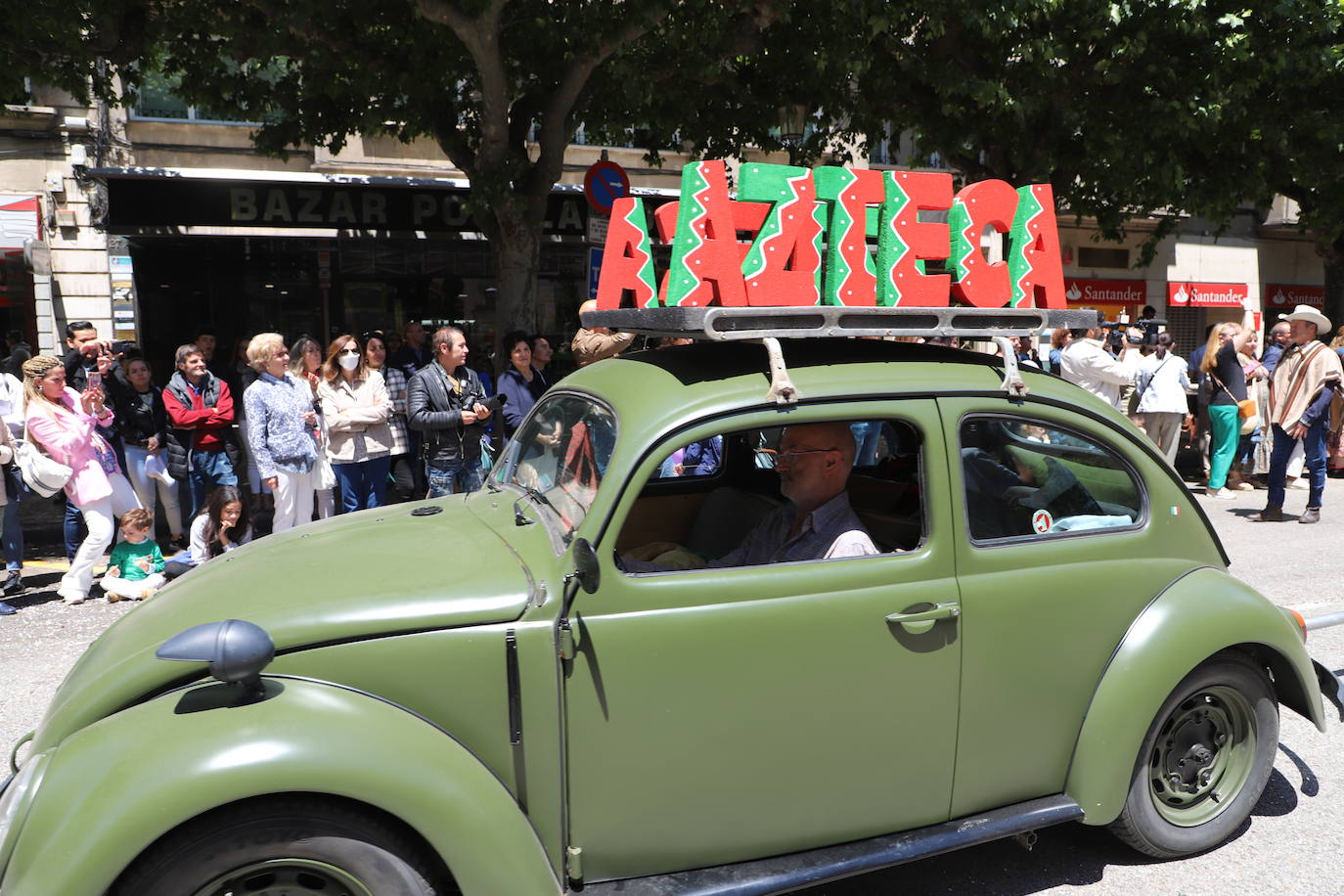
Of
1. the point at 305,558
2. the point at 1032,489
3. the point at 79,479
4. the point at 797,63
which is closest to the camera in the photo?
the point at 305,558

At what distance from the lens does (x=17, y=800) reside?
2.39 m

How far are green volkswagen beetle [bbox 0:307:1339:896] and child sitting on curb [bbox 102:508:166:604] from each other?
14.2ft

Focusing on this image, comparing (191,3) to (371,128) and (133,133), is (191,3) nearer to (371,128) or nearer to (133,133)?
(371,128)

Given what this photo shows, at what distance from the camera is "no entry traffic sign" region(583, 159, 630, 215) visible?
930 centimetres

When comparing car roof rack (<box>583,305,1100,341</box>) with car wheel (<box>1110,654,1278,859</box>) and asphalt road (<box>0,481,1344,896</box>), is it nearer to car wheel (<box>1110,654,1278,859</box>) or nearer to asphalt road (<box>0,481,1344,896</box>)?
car wheel (<box>1110,654,1278,859</box>)

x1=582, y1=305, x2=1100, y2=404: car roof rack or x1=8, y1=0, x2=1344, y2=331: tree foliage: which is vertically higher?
x1=8, y1=0, x2=1344, y2=331: tree foliage

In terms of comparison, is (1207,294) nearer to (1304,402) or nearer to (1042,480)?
(1304,402)

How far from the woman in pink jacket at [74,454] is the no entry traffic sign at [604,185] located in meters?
4.58

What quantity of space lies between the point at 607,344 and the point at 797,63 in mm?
7217

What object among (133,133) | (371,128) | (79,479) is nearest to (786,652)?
(79,479)

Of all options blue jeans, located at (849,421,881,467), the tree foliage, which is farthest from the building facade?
blue jeans, located at (849,421,881,467)

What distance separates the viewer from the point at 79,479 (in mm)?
7219

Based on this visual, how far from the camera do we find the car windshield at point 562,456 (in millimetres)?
3033

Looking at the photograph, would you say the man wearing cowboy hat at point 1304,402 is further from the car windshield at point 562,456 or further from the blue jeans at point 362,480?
the car windshield at point 562,456
